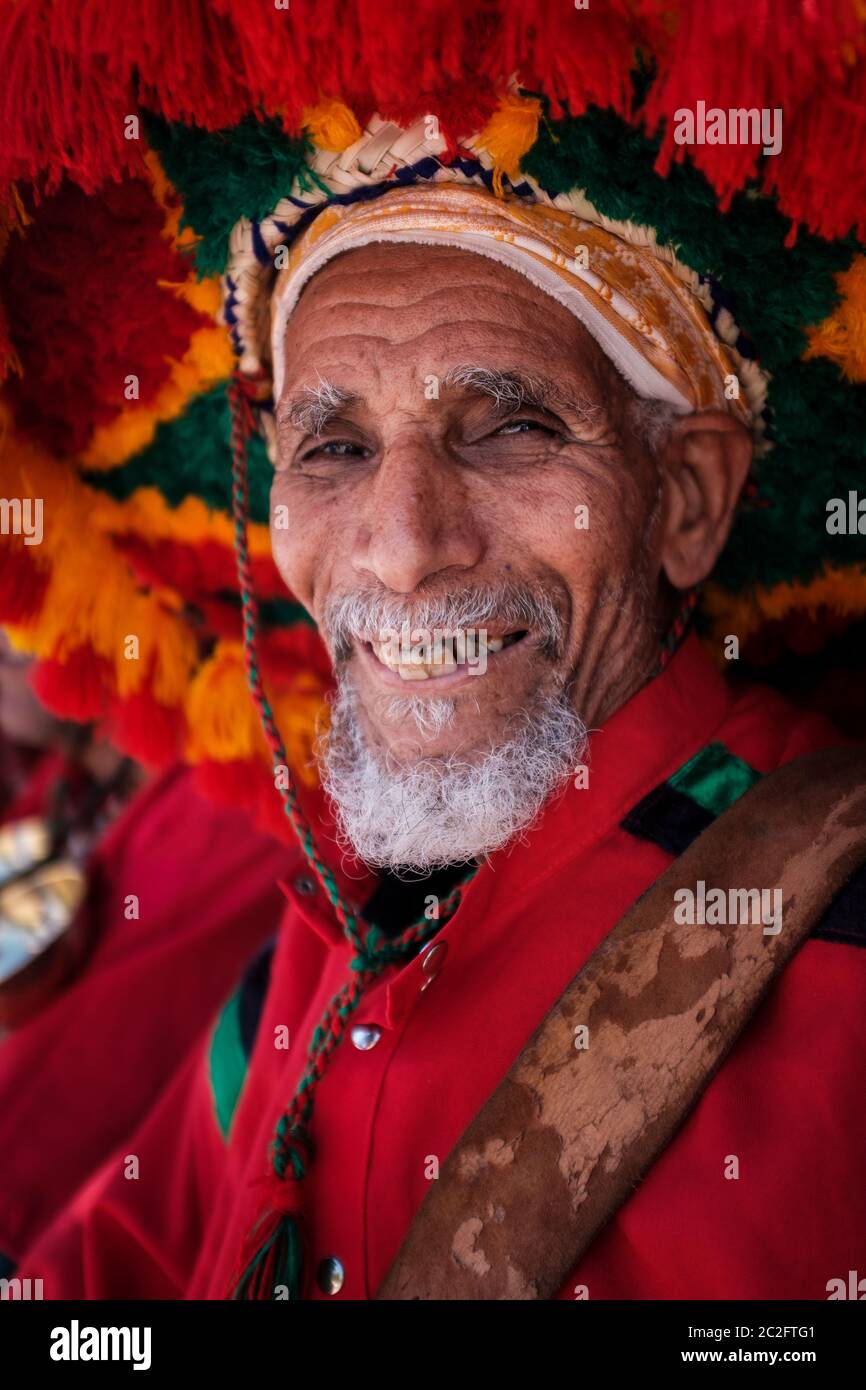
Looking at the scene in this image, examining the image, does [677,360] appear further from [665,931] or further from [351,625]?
[665,931]

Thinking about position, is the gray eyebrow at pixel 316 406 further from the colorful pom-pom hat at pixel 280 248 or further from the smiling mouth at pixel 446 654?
the smiling mouth at pixel 446 654

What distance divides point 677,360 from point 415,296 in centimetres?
40

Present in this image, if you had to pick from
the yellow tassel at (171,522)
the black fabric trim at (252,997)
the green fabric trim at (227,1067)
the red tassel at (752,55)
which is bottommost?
the green fabric trim at (227,1067)

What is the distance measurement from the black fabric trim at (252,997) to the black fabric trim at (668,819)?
2.92ft

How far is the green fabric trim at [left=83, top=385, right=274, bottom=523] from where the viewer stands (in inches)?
89.3

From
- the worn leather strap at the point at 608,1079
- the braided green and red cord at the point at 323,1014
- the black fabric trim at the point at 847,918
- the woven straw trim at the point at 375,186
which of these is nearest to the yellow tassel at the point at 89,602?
the braided green and red cord at the point at 323,1014

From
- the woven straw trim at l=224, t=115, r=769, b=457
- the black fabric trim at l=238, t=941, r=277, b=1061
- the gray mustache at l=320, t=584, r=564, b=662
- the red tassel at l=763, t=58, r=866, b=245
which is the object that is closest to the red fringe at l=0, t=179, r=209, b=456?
the woven straw trim at l=224, t=115, r=769, b=457

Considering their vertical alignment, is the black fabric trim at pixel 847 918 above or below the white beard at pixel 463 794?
below

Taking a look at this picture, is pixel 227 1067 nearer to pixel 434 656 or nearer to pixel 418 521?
pixel 434 656

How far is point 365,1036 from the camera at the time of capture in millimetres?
1625

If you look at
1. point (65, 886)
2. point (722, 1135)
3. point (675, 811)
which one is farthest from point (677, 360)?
point (65, 886)

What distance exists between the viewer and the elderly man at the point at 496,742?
1.41 metres

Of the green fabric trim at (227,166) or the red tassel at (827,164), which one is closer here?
the red tassel at (827,164)

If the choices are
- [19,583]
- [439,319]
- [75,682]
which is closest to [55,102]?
[439,319]
